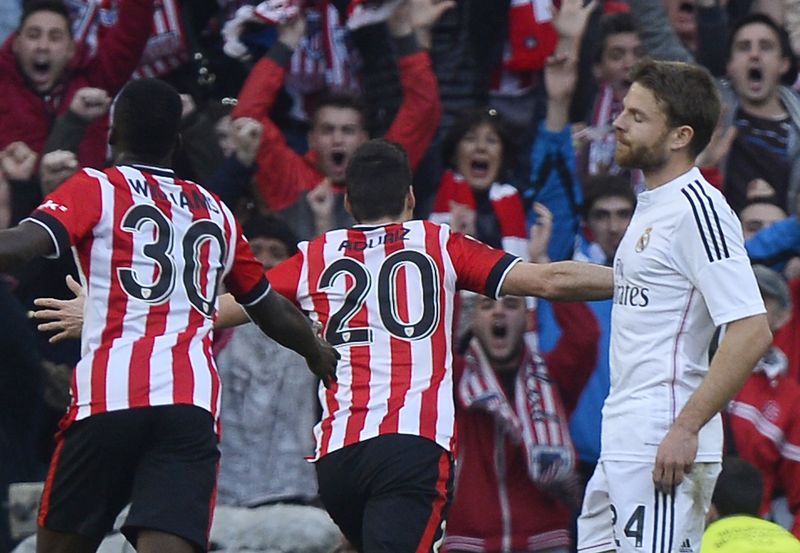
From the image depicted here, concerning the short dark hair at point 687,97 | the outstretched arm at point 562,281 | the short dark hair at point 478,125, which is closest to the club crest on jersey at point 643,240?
the short dark hair at point 687,97

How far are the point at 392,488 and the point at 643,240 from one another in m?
1.27

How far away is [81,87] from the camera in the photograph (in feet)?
31.7

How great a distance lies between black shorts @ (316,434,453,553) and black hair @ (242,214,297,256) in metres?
2.53

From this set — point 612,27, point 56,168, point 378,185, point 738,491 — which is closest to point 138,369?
point 378,185

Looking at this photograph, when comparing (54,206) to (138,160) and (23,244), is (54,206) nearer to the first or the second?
(23,244)

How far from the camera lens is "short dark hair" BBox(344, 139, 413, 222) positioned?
21.2ft

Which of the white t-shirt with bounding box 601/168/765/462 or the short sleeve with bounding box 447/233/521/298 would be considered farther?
the short sleeve with bounding box 447/233/521/298

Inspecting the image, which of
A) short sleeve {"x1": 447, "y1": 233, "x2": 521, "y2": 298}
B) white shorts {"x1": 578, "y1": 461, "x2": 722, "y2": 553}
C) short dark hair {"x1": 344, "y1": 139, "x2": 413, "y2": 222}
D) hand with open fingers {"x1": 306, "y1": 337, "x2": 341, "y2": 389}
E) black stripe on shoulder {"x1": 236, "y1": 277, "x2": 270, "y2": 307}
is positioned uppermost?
short dark hair {"x1": 344, "y1": 139, "x2": 413, "y2": 222}

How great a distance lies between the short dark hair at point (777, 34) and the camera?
9961 mm

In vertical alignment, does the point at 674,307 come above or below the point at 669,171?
below

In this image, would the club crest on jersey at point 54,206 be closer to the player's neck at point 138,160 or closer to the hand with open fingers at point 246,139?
the player's neck at point 138,160

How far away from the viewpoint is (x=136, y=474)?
18.6 feet

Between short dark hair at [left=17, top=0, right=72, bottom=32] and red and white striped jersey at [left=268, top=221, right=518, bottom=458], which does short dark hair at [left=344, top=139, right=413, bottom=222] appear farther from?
short dark hair at [left=17, top=0, right=72, bottom=32]

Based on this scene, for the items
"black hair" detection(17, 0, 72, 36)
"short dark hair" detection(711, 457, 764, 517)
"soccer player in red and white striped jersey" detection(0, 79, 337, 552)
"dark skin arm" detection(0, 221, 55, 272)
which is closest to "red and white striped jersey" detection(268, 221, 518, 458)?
"soccer player in red and white striped jersey" detection(0, 79, 337, 552)
